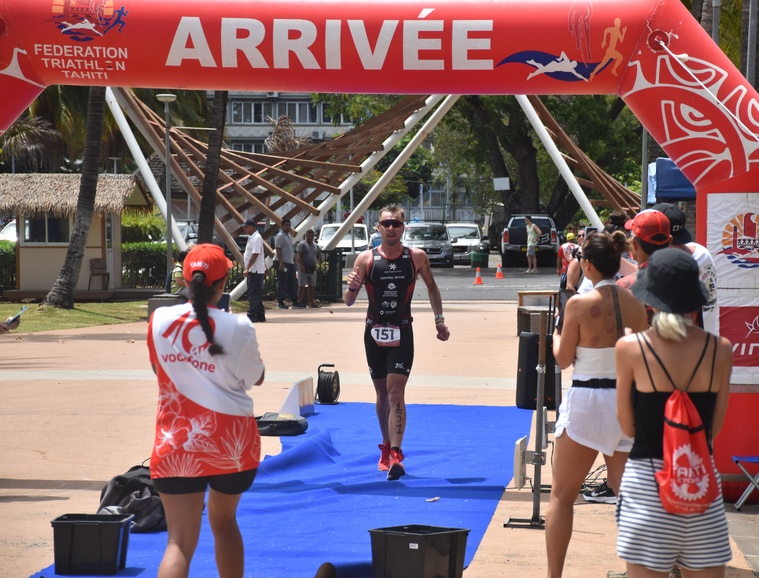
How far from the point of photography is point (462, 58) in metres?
7.67

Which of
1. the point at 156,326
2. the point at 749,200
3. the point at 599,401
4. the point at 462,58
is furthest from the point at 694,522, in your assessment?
the point at 462,58

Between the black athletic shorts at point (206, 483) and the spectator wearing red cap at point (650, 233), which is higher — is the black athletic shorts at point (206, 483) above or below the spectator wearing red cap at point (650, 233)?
below

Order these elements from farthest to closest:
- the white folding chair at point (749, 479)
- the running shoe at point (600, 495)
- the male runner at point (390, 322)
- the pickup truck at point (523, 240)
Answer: the pickup truck at point (523, 240)
the male runner at point (390, 322)
the running shoe at point (600, 495)
the white folding chair at point (749, 479)

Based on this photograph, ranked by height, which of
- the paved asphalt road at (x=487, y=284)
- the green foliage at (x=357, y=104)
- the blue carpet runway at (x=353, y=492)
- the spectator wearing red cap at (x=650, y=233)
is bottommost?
the blue carpet runway at (x=353, y=492)

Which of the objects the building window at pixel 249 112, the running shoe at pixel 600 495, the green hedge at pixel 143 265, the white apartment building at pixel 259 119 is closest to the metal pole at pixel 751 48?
the running shoe at pixel 600 495

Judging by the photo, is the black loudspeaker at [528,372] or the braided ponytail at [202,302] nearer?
the braided ponytail at [202,302]

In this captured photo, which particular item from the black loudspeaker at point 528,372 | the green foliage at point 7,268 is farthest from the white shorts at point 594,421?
the green foliage at point 7,268

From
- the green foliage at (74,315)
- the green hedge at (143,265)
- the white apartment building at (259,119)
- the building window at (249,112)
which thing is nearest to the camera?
the green foliage at (74,315)

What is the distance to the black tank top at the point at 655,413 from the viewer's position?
3.80 meters

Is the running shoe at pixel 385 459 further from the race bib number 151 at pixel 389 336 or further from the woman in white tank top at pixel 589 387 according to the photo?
the woman in white tank top at pixel 589 387

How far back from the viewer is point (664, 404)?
380 cm

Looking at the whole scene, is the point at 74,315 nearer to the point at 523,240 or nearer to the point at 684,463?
the point at 684,463

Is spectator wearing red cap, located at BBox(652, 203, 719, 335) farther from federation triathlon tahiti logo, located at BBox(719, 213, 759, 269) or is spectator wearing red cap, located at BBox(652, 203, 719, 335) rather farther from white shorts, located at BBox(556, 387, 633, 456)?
white shorts, located at BBox(556, 387, 633, 456)

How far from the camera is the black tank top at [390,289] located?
8.05 metres
